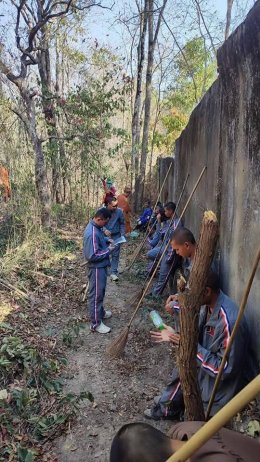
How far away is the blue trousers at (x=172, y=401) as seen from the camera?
11.2 feet

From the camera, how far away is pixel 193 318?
2629mm

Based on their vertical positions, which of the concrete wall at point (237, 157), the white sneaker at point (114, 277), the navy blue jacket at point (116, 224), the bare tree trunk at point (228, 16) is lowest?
the white sneaker at point (114, 277)

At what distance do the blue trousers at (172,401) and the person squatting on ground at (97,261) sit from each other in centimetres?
191

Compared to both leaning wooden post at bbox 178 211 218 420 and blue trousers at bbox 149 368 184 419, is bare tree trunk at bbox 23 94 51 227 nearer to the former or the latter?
blue trousers at bbox 149 368 184 419

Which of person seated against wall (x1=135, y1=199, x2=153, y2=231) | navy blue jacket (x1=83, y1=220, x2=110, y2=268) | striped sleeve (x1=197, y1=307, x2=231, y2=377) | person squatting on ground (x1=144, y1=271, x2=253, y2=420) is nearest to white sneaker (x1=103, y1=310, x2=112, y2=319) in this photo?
navy blue jacket (x1=83, y1=220, x2=110, y2=268)

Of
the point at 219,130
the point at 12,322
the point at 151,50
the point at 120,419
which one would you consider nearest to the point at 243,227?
the point at 219,130

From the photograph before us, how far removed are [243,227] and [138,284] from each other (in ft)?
14.6

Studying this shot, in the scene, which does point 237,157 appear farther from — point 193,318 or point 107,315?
point 107,315

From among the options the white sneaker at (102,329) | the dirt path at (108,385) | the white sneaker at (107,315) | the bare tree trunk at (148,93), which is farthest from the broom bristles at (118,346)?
the bare tree trunk at (148,93)

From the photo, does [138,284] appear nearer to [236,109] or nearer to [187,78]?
[236,109]

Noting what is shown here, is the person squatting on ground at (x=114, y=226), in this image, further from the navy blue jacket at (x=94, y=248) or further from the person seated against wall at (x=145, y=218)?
the person seated against wall at (x=145, y=218)

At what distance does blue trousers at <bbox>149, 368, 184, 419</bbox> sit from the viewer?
3410mm

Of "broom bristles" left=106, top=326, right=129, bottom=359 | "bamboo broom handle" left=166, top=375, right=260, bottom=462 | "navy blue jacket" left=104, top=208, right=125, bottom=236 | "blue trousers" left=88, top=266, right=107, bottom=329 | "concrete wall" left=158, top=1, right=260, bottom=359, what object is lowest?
"broom bristles" left=106, top=326, right=129, bottom=359

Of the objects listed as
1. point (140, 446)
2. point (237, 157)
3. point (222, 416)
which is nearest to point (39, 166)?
point (237, 157)
